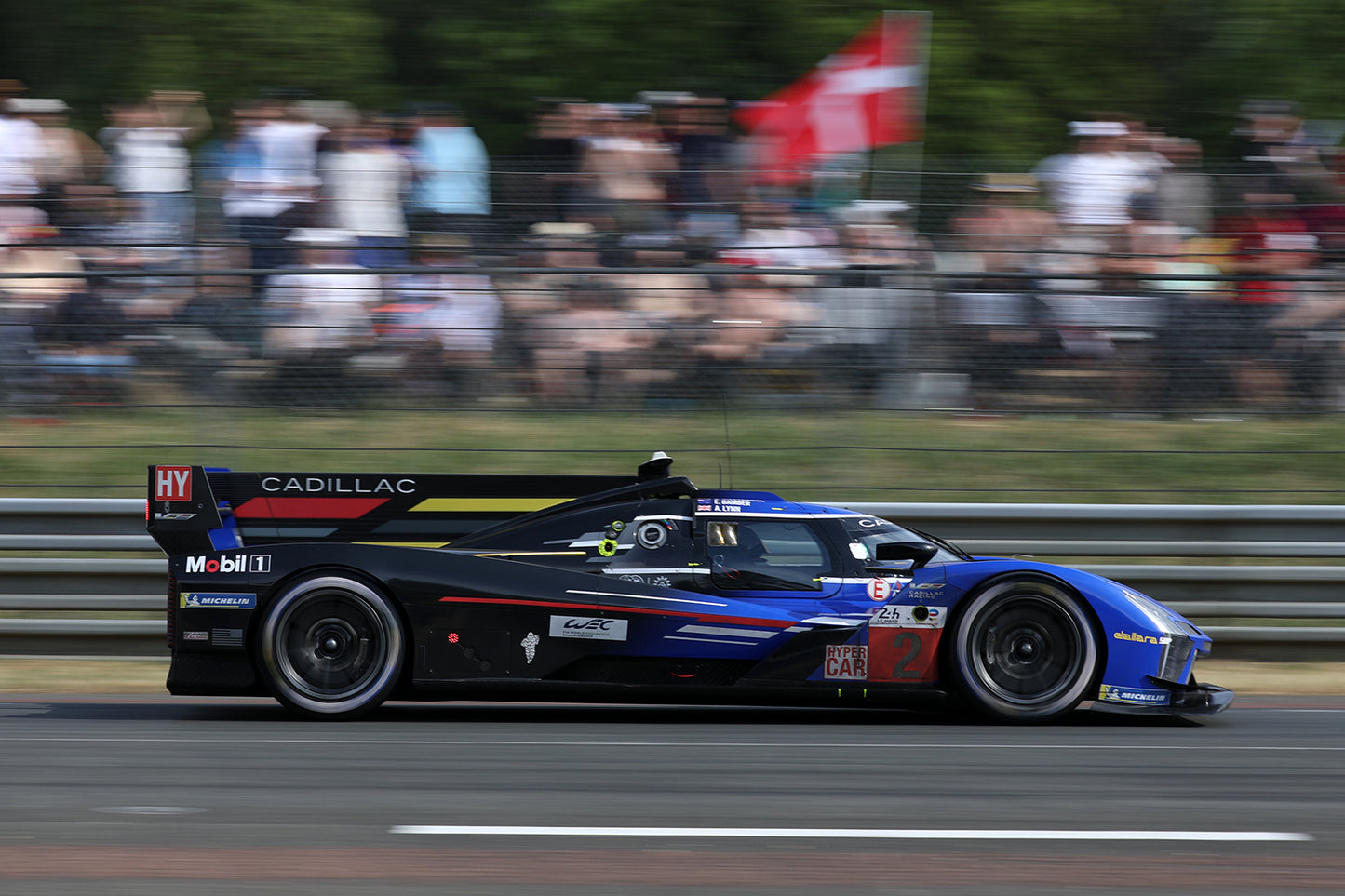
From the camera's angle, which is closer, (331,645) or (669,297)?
(331,645)

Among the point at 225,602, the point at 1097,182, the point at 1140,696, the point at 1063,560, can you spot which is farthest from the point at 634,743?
the point at 1097,182

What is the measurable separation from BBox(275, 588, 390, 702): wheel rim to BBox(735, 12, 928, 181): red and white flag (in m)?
4.68

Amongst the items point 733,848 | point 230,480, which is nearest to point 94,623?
point 230,480

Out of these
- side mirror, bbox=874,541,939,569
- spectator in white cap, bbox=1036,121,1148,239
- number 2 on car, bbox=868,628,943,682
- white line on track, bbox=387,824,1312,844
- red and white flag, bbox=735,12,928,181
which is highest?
red and white flag, bbox=735,12,928,181

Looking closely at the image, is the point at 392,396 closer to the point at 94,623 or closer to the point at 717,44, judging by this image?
the point at 94,623

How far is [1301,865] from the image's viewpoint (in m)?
4.27

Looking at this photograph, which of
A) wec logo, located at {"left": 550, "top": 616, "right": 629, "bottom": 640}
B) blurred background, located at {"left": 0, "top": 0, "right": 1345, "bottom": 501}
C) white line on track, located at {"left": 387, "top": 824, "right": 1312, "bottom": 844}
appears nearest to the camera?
white line on track, located at {"left": 387, "top": 824, "right": 1312, "bottom": 844}

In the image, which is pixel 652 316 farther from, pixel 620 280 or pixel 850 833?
pixel 850 833

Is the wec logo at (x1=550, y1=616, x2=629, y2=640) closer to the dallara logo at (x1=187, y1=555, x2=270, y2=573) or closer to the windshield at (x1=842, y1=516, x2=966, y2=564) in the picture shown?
the windshield at (x1=842, y1=516, x2=966, y2=564)

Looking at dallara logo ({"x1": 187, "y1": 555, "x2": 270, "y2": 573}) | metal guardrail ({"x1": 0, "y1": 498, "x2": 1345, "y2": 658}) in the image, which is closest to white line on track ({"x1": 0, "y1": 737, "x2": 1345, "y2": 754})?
dallara logo ({"x1": 187, "y1": 555, "x2": 270, "y2": 573})

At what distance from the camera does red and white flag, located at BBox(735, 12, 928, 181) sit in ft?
33.5

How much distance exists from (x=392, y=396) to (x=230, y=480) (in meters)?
1.91

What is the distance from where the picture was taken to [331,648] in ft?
22.2

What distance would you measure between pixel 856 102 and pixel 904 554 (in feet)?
14.5
